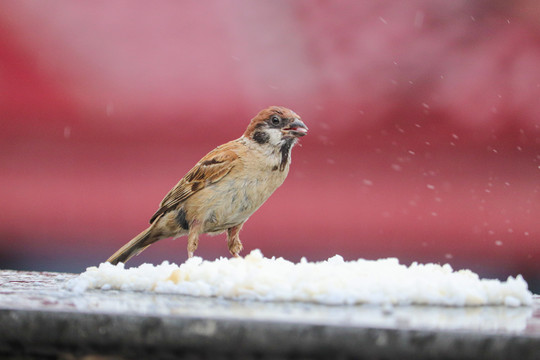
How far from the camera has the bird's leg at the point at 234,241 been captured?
371 cm

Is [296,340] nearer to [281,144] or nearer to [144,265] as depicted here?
[144,265]

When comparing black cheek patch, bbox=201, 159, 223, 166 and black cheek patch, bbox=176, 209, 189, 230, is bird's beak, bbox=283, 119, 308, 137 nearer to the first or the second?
black cheek patch, bbox=201, 159, 223, 166

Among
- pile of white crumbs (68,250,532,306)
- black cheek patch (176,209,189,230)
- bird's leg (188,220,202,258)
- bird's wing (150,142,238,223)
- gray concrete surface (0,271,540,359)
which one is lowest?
gray concrete surface (0,271,540,359)

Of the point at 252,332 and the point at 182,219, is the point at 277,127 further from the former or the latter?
the point at 252,332

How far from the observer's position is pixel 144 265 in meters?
2.67

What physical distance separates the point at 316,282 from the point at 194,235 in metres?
1.41

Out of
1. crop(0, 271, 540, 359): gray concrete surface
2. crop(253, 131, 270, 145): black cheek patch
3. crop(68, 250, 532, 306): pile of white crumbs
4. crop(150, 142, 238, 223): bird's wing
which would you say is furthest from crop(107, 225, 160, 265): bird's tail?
crop(0, 271, 540, 359): gray concrete surface

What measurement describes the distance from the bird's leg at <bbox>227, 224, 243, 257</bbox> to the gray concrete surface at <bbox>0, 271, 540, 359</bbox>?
174 centimetres

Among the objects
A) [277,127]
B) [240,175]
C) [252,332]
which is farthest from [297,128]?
[252,332]

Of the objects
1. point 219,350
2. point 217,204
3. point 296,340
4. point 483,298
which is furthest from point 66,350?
point 217,204

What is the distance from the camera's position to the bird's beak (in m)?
3.41

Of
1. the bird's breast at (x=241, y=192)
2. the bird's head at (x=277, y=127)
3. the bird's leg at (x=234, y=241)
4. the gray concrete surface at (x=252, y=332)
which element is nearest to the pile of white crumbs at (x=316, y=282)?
the gray concrete surface at (x=252, y=332)

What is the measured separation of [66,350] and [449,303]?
1142 millimetres

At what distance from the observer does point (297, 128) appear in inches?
135
